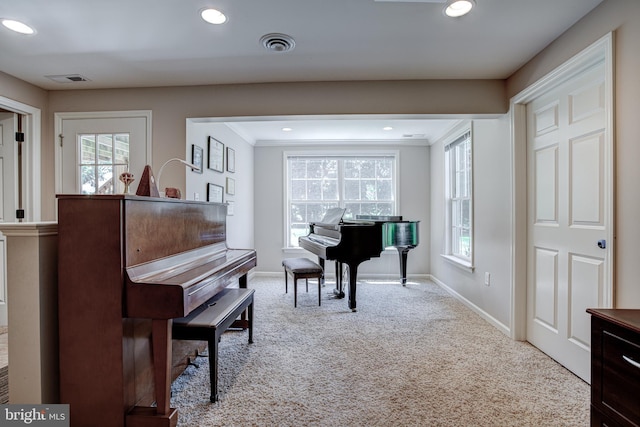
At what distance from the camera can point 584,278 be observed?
2094mm

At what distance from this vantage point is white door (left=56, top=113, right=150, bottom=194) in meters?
3.10

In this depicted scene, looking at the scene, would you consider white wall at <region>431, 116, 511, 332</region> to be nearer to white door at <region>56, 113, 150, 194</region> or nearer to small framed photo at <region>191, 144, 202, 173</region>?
small framed photo at <region>191, 144, 202, 173</region>

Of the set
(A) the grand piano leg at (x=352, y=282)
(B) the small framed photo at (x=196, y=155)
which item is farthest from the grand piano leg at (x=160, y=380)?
(A) the grand piano leg at (x=352, y=282)

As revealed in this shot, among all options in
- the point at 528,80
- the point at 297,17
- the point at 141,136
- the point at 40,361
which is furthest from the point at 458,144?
the point at 40,361

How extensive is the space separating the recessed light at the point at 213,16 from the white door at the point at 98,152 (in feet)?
5.06

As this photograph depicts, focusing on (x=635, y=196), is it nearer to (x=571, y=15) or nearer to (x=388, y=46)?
(x=571, y=15)

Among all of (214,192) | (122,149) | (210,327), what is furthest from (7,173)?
(210,327)

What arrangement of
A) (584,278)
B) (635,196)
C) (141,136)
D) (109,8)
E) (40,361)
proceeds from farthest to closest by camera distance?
(141,136) < (584,278) < (109,8) < (635,196) < (40,361)

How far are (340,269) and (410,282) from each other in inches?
60.8

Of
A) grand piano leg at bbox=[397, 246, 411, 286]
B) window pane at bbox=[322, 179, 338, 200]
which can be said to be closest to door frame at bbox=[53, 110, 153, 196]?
window pane at bbox=[322, 179, 338, 200]

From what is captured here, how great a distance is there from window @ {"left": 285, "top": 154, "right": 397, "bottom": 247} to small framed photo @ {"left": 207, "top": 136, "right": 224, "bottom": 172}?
162 centimetres

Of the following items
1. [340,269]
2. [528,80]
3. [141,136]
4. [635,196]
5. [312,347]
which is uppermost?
[528,80]

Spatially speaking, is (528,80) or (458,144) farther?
(458,144)

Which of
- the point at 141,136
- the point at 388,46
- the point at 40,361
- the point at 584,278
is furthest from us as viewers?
the point at 141,136
